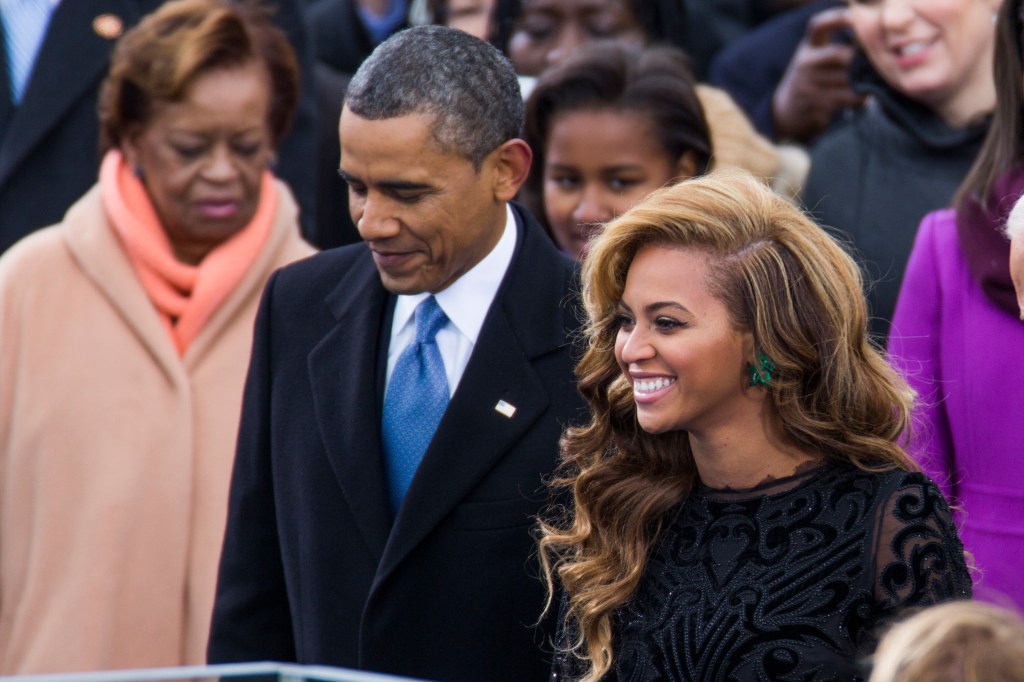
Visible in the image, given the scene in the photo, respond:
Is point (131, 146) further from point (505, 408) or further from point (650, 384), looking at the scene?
point (650, 384)

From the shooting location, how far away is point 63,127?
4.92 meters

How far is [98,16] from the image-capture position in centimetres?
493

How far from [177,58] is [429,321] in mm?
1388

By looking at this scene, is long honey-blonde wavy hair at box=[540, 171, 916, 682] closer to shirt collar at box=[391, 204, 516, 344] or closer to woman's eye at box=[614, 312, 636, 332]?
woman's eye at box=[614, 312, 636, 332]

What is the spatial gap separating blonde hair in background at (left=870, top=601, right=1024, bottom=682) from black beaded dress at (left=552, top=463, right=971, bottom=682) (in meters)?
0.52

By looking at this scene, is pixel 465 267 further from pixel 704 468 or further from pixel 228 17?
pixel 228 17

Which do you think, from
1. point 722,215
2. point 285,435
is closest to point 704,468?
point 722,215

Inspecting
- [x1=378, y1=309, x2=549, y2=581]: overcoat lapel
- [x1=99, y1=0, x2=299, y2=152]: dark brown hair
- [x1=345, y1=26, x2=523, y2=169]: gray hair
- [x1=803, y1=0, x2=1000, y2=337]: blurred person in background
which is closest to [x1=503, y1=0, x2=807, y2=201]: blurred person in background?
[x1=803, y1=0, x2=1000, y2=337]: blurred person in background

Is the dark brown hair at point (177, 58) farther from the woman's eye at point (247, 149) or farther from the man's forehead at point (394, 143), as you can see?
the man's forehead at point (394, 143)

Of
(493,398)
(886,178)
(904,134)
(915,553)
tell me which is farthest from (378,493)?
(904,134)

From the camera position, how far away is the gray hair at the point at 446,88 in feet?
10.1

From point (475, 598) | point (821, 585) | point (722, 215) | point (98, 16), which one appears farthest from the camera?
point (98, 16)

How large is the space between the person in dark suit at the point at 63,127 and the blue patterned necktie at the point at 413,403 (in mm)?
1808

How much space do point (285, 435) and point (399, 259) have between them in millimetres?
427
